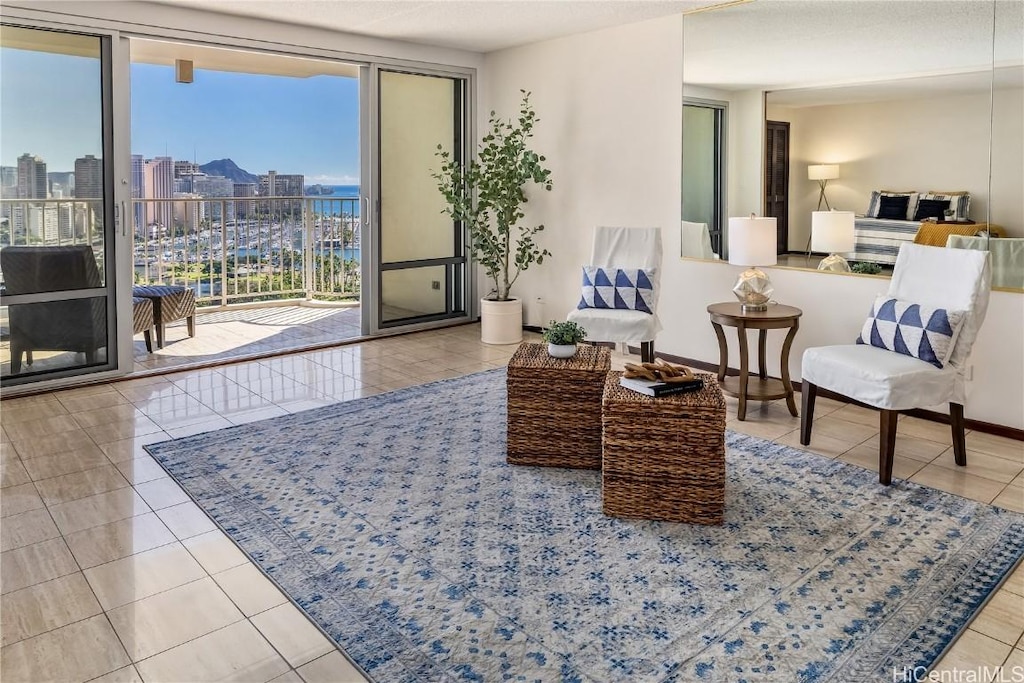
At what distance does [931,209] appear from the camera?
3.96 m

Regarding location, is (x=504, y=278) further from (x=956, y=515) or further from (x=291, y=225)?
(x=956, y=515)

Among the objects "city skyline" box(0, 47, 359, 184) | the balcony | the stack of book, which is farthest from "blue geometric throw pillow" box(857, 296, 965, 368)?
"city skyline" box(0, 47, 359, 184)

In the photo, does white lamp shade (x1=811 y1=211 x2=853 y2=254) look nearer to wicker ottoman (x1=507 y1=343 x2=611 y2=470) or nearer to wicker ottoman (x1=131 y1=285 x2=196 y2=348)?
wicker ottoman (x1=507 y1=343 x2=611 y2=470)

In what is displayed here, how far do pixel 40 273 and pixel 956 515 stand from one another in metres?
4.91

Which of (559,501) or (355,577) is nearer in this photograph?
(355,577)

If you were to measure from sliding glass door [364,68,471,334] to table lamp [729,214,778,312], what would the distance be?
279 centimetres

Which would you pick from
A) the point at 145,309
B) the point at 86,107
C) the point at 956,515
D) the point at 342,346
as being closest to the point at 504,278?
the point at 342,346

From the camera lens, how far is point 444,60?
6.33m

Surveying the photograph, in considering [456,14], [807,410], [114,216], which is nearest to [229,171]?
[114,216]

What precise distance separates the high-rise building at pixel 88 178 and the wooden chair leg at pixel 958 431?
4.83 metres

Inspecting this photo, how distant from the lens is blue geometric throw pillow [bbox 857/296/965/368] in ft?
10.8

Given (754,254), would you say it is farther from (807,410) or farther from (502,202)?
(502,202)

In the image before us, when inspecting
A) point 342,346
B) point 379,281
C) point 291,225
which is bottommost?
point 342,346

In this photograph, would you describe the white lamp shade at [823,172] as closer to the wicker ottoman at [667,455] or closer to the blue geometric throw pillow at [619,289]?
the blue geometric throw pillow at [619,289]
